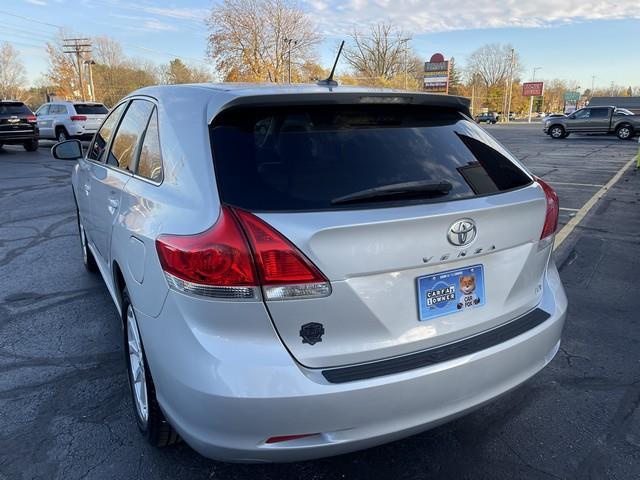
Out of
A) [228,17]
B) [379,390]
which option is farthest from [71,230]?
[228,17]

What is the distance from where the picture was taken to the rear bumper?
166 centimetres

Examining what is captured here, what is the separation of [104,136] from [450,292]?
301 cm

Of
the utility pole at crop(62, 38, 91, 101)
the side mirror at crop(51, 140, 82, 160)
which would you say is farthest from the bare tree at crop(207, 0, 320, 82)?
the side mirror at crop(51, 140, 82, 160)

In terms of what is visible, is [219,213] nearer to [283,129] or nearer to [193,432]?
[283,129]

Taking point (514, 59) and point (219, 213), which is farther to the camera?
point (514, 59)

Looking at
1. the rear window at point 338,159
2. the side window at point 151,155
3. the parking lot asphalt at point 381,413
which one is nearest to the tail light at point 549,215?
the rear window at point 338,159

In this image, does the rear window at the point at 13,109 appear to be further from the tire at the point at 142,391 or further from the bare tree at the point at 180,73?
the bare tree at the point at 180,73

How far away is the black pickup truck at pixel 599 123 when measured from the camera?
88.1 ft

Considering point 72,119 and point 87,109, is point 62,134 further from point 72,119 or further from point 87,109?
point 87,109

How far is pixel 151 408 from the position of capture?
223 cm

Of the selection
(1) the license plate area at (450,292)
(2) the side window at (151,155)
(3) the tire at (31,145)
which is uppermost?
(2) the side window at (151,155)

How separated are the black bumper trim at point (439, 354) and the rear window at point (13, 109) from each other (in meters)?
19.7

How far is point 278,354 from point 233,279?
0.31 metres

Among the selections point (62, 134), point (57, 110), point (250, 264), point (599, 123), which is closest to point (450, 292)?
point (250, 264)
